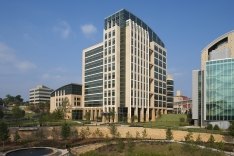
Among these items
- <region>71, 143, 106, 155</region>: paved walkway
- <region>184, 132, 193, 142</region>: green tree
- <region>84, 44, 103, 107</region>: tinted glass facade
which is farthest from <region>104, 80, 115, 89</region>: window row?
<region>184, 132, 193, 142</region>: green tree

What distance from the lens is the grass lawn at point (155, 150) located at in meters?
41.8

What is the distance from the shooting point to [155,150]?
45.5 meters

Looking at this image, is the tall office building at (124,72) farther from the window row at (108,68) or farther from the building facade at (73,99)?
the building facade at (73,99)

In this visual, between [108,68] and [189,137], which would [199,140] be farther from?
[108,68]

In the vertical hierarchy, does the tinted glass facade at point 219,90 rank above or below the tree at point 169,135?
above

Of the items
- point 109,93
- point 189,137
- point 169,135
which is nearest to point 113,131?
point 169,135

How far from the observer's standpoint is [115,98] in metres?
102

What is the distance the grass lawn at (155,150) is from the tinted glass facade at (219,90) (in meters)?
24.0

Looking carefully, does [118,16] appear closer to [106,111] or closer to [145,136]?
[106,111]

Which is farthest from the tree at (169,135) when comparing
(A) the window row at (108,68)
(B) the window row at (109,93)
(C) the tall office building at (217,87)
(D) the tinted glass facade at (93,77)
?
(D) the tinted glass facade at (93,77)

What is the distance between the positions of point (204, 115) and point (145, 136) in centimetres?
1862

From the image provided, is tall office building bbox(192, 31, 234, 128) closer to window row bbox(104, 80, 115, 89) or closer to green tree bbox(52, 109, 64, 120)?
window row bbox(104, 80, 115, 89)

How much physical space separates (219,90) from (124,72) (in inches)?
1640

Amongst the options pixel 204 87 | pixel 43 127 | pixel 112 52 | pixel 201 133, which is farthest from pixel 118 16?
pixel 201 133
